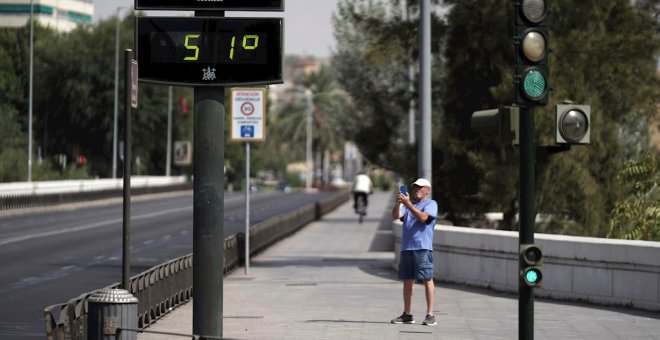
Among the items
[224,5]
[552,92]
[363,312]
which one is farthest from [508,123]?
[552,92]

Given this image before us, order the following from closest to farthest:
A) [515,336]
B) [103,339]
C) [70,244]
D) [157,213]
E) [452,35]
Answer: [103,339]
[515,336]
[452,35]
[70,244]
[157,213]

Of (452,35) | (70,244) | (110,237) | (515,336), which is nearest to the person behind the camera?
(515,336)

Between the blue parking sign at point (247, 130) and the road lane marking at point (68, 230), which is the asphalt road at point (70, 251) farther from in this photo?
the blue parking sign at point (247, 130)

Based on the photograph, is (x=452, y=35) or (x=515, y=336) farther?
(x=452, y=35)

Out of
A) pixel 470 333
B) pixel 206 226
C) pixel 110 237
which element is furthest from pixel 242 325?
pixel 110 237

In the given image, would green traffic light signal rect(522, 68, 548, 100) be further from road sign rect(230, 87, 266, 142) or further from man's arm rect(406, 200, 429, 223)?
road sign rect(230, 87, 266, 142)

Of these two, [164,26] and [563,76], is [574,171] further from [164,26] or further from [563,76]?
[164,26]

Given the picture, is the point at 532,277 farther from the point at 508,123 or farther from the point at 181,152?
the point at 181,152

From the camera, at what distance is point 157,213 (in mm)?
58531

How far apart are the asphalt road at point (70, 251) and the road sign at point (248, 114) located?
9.66ft

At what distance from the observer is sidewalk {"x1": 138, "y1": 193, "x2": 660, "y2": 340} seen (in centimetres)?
1605

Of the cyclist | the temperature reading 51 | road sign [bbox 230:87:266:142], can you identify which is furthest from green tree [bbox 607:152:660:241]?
the cyclist

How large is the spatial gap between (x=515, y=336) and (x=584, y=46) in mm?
13855

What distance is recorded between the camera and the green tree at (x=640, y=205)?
23359 millimetres
